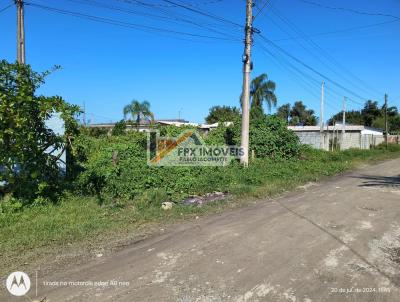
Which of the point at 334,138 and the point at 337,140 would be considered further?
the point at 337,140

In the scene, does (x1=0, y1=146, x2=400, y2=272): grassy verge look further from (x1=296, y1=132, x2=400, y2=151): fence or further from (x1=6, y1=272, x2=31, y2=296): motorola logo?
(x1=296, y1=132, x2=400, y2=151): fence

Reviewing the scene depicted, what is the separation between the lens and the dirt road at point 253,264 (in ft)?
13.3

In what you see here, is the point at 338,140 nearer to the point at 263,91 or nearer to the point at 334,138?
the point at 334,138

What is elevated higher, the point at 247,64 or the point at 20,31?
the point at 20,31

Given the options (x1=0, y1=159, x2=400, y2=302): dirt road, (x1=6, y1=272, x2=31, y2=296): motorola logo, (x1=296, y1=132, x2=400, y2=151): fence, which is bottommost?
(x1=6, y1=272, x2=31, y2=296): motorola logo

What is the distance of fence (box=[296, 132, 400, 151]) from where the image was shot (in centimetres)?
2861

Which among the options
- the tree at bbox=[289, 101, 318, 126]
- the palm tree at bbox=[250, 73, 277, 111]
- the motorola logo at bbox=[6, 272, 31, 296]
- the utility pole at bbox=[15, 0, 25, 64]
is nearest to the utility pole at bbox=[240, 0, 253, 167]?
the utility pole at bbox=[15, 0, 25, 64]

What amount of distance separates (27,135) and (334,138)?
95.2 feet

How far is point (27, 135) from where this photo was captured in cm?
808

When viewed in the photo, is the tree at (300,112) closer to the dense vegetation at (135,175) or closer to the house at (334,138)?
the house at (334,138)

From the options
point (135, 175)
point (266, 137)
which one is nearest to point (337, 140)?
point (266, 137)

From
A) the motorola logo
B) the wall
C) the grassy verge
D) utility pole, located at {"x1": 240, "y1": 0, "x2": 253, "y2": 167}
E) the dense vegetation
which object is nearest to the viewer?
the motorola logo

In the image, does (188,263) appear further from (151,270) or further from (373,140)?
(373,140)

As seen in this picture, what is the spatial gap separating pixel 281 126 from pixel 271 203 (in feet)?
34.2
